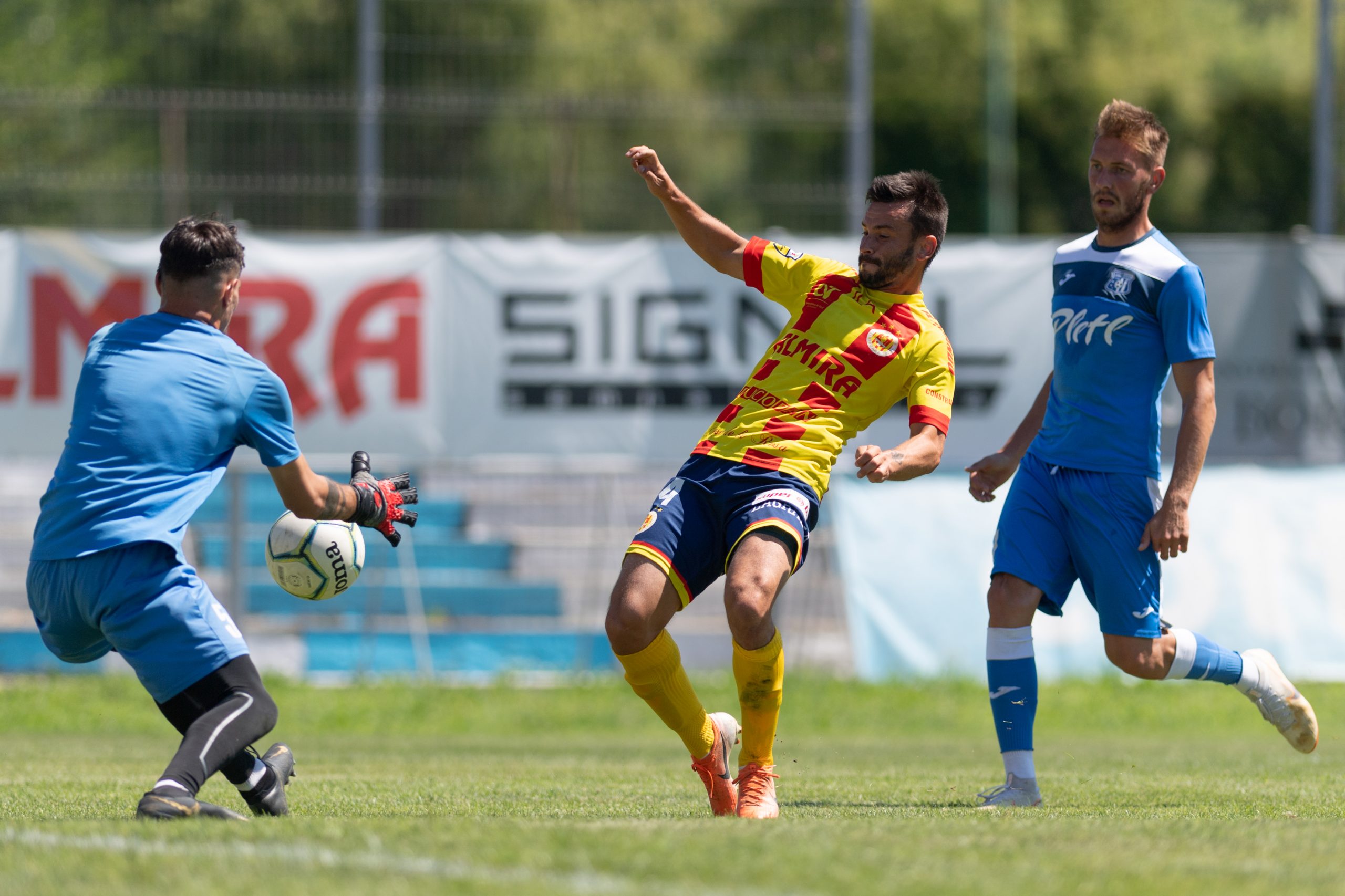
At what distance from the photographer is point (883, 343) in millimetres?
6402

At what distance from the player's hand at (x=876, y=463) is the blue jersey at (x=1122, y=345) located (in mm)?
961

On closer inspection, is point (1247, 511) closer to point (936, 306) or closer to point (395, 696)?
point (936, 306)

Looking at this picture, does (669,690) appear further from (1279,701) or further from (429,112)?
(429,112)

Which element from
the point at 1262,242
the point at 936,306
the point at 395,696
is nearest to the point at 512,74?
the point at 936,306

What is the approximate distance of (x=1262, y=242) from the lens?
15320 mm

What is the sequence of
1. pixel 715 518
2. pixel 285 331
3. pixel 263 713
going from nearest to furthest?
pixel 263 713, pixel 715 518, pixel 285 331

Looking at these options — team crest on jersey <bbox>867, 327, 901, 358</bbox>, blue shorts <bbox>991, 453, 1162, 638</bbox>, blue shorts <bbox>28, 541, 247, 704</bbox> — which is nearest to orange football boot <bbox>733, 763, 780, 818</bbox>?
blue shorts <bbox>991, 453, 1162, 638</bbox>

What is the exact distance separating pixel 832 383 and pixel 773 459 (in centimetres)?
40

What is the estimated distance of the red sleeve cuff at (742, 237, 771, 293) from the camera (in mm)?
6805

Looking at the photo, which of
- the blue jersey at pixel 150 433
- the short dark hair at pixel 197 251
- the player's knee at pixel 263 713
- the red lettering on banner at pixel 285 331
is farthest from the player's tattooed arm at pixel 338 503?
the red lettering on banner at pixel 285 331

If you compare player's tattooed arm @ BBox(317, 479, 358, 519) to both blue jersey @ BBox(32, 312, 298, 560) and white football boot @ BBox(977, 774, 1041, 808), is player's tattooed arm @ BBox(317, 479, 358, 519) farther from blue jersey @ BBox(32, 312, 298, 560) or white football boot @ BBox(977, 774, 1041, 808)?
white football boot @ BBox(977, 774, 1041, 808)

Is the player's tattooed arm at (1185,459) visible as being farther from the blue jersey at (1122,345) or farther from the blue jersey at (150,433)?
the blue jersey at (150,433)

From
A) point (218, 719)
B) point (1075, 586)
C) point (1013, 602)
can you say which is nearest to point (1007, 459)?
point (1013, 602)

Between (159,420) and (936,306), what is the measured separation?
10424mm
